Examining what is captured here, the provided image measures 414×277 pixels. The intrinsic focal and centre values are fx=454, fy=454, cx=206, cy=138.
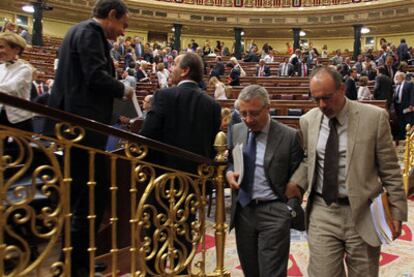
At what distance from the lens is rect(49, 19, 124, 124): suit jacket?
221cm

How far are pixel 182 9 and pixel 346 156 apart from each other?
2141cm

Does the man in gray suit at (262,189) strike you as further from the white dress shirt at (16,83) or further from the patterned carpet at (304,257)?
the white dress shirt at (16,83)

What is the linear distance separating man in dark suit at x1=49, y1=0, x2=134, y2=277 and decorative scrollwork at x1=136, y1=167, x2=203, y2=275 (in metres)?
Answer: 0.28

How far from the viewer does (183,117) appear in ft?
8.36

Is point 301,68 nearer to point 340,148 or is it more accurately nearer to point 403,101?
point 403,101

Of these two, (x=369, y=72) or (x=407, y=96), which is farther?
(x=369, y=72)

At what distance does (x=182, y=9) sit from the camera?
73.6 feet

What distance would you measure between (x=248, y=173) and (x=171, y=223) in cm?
47

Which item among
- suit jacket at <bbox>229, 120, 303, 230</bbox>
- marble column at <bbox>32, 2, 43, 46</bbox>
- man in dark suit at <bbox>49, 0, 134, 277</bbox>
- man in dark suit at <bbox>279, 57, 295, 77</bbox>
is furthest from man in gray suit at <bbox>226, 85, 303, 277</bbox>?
marble column at <bbox>32, 2, 43, 46</bbox>

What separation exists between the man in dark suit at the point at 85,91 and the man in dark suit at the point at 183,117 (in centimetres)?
25

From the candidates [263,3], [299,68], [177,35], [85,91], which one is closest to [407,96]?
[299,68]

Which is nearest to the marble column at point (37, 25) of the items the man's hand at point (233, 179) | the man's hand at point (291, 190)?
the man's hand at point (233, 179)

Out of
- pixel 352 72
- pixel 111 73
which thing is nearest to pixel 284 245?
pixel 111 73

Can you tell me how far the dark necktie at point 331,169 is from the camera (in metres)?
2.11
